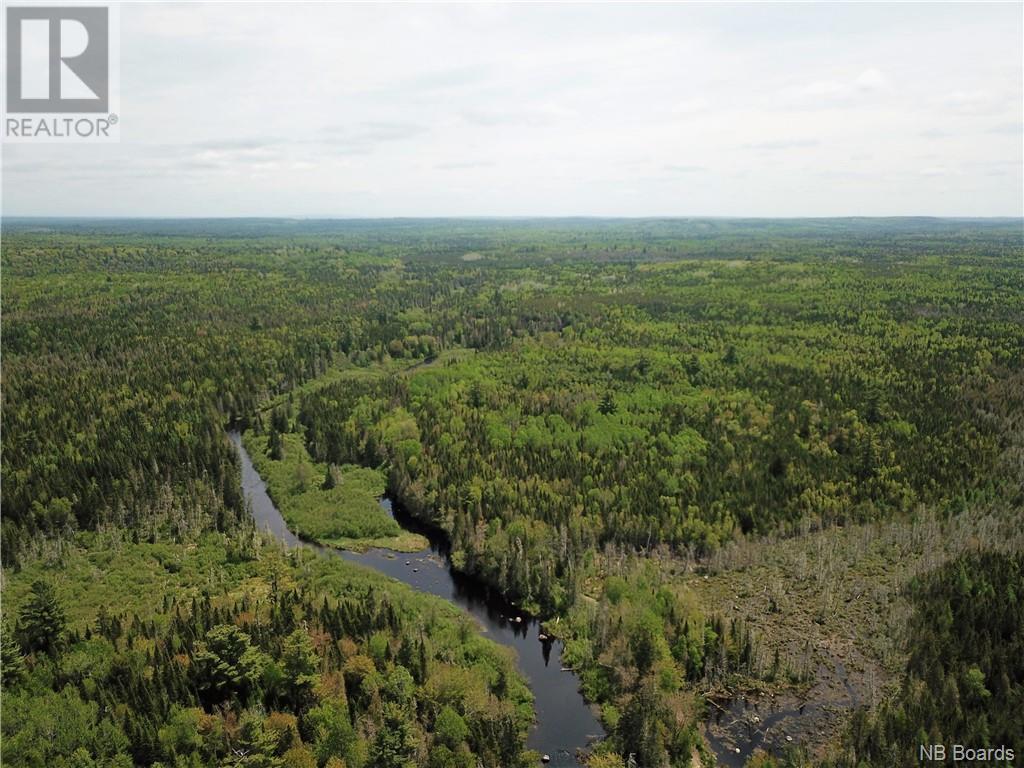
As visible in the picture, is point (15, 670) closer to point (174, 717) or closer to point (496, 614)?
point (174, 717)

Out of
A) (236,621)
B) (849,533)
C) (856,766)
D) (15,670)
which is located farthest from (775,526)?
(15,670)

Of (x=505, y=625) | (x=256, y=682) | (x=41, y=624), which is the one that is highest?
(x=41, y=624)

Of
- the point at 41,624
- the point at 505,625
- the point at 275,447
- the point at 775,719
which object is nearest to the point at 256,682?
the point at 41,624

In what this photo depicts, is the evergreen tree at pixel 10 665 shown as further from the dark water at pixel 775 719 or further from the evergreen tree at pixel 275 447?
the dark water at pixel 775 719

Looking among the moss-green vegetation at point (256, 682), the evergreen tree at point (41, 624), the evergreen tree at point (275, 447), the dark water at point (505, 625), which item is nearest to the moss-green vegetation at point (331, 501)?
the evergreen tree at point (275, 447)

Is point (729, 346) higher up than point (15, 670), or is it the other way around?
point (729, 346)

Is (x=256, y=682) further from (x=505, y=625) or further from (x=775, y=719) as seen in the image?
(x=775, y=719)
